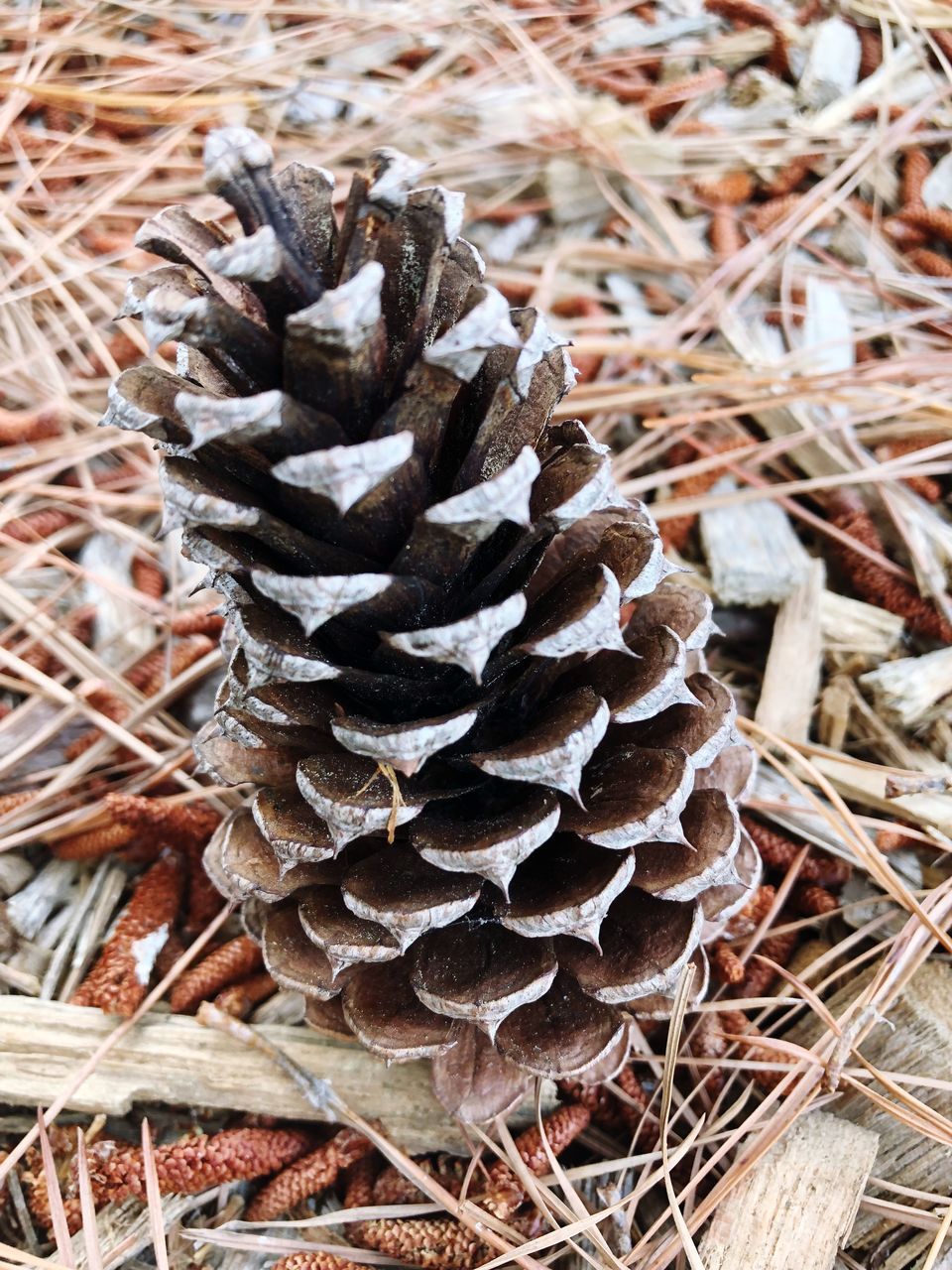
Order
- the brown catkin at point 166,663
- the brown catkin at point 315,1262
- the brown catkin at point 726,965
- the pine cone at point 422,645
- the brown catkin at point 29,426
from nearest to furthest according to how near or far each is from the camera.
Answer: the pine cone at point 422,645 < the brown catkin at point 315,1262 < the brown catkin at point 726,965 < the brown catkin at point 166,663 < the brown catkin at point 29,426

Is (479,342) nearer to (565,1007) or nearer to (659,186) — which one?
(565,1007)

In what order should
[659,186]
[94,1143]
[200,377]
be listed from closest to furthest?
1. [200,377]
2. [94,1143]
3. [659,186]

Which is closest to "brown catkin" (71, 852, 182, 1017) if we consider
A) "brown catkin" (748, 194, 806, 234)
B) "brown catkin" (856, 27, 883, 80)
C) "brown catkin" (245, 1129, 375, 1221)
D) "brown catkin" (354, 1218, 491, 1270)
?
"brown catkin" (245, 1129, 375, 1221)

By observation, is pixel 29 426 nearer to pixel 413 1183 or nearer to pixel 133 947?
pixel 133 947

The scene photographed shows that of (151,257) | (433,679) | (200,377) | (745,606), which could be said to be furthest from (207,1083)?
(151,257)

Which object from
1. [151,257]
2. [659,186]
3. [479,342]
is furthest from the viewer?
[659,186]

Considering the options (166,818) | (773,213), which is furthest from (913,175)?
(166,818)

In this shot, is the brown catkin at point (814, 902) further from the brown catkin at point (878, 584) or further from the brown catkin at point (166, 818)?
the brown catkin at point (166, 818)

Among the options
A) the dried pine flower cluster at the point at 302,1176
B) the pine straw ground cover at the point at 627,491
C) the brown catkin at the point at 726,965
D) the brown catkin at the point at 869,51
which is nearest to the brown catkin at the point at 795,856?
the pine straw ground cover at the point at 627,491
